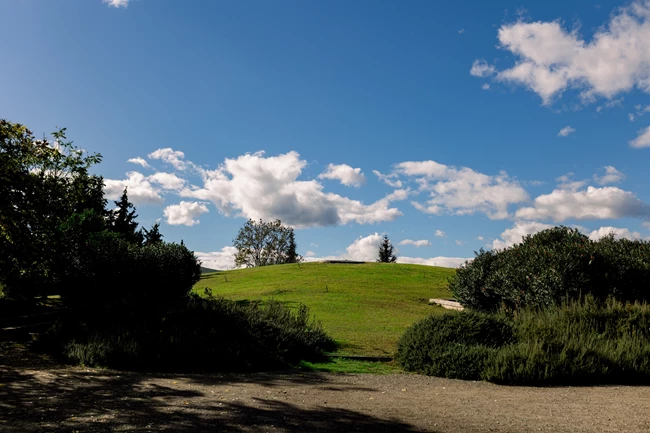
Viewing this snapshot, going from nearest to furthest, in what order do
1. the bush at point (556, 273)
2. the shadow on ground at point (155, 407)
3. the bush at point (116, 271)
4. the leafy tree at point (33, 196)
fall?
the shadow on ground at point (155, 407) → the leafy tree at point (33, 196) → the bush at point (556, 273) → the bush at point (116, 271)

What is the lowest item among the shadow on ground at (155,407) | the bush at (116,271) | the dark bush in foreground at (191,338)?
the shadow on ground at (155,407)

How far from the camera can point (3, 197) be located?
16578 mm

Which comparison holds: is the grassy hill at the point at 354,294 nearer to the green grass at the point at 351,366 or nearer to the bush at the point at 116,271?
the green grass at the point at 351,366

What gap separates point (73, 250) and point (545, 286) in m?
21.5

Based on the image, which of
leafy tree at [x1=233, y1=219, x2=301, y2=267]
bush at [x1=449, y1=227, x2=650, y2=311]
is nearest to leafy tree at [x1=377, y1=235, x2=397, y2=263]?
leafy tree at [x1=233, y1=219, x2=301, y2=267]

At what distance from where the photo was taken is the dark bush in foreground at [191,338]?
11859mm

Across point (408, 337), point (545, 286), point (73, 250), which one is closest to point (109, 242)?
point (73, 250)

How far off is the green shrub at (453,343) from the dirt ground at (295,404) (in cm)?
71

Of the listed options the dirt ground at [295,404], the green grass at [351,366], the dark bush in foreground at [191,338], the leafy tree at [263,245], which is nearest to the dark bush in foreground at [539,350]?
the green grass at [351,366]

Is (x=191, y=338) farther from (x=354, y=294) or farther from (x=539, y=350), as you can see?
(x=354, y=294)

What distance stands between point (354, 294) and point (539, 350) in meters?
21.9

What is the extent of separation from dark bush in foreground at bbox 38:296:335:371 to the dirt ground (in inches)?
32.8

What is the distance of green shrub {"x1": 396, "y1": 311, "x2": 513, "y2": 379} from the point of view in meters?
12.0

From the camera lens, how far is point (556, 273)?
20.2 meters
